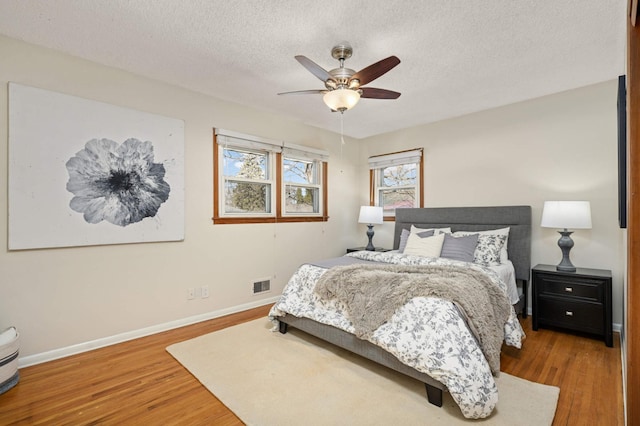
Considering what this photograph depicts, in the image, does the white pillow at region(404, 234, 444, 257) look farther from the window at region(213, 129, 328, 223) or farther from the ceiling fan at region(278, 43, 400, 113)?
the ceiling fan at region(278, 43, 400, 113)

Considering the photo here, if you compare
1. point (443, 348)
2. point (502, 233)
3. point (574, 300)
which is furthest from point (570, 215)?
point (443, 348)

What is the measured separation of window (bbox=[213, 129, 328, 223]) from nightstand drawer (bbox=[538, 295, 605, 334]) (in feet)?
9.54

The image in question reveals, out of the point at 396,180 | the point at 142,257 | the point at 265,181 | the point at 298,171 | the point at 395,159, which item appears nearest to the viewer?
the point at 142,257

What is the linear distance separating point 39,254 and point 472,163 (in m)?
4.62

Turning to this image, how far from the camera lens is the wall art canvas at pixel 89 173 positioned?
2469mm

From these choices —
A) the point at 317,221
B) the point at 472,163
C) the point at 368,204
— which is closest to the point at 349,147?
the point at 368,204

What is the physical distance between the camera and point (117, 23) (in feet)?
7.32

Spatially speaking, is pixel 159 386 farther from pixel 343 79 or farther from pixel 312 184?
pixel 312 184

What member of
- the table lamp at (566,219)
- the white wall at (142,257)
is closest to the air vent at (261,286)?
the white wall at (142,257)

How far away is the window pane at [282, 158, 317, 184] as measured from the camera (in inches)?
174

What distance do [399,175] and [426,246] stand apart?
1685 mm

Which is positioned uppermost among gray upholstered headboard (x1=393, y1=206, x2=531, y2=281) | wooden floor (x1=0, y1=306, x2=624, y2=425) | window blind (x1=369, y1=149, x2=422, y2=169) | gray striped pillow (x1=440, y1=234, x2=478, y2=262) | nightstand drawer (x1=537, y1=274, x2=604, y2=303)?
window blind (x1=369, y1=149, x2=422, y2=169)

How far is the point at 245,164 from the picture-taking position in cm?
399

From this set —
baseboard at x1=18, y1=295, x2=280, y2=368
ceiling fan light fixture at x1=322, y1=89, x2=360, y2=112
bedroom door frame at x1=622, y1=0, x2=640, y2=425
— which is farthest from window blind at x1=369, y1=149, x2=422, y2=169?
bedroom door frame at x1=622, y1=0, x2=640, y2=425
